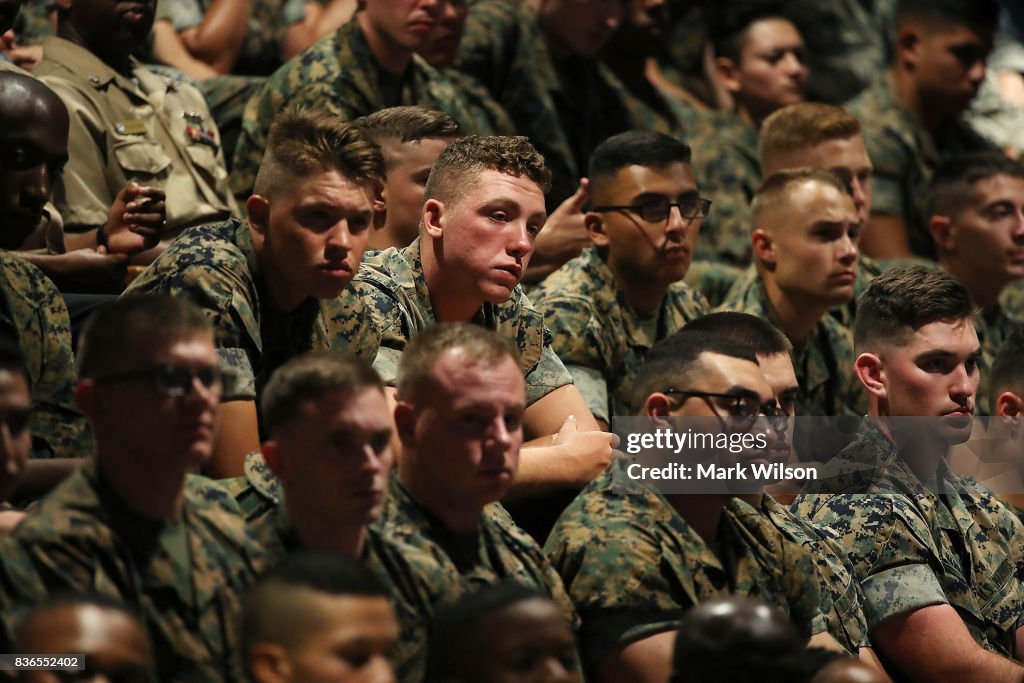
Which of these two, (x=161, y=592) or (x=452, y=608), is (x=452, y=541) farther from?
(x=161, y=592)

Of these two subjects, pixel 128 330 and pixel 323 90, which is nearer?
pixel 128 330

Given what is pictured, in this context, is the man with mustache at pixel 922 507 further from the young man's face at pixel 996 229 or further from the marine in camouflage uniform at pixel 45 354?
the marine in camouflage uniform at pixel 45 354

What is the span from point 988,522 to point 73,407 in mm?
2405

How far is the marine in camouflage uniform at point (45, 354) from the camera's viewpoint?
403 centimetres

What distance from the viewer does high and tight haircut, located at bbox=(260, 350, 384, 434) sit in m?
3.33

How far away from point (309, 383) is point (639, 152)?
94.2 inches

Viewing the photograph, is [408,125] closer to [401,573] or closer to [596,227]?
[596,227]

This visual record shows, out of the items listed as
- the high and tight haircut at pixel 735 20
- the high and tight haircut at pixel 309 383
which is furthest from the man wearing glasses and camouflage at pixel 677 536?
the high and tight haircut at pixel 735 20

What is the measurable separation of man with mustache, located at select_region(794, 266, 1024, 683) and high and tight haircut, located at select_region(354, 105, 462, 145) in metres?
1.30

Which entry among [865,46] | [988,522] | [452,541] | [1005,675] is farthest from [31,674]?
[865,46]

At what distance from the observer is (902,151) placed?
7.24 metres

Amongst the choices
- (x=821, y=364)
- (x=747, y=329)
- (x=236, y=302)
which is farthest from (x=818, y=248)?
(x=236, y=302)

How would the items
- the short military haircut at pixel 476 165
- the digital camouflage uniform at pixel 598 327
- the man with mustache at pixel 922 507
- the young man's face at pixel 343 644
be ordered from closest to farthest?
1. the young man's face at pixel 343 644
2. the man with mustache at pixel 922 507
3. the short military haircut at pixel 476 165
4. the digital camouflage uniform at pixel 598 327

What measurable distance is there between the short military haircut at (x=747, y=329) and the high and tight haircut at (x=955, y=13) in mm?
3271
